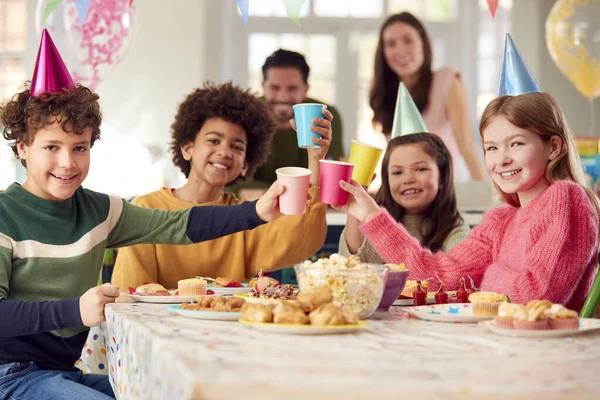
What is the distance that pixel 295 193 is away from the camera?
1382 millimetres

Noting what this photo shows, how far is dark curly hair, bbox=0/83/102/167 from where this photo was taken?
5.17ft

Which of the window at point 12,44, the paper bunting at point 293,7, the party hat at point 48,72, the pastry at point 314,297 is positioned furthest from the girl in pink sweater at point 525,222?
the window at point 12,44

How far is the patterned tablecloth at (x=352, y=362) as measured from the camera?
63 cm

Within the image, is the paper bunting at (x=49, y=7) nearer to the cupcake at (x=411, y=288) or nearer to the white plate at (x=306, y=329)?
the cupcake at (x=411, y=288)

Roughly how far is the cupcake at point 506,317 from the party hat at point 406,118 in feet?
4.58

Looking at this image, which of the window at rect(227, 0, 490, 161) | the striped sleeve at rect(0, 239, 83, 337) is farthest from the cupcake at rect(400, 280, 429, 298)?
the window at rect(227, 0, 490, 161)

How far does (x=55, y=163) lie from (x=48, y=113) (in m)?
0.11

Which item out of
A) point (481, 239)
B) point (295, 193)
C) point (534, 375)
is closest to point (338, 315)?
point (534, 375)

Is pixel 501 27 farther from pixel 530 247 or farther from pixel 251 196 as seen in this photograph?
pixel 530 247

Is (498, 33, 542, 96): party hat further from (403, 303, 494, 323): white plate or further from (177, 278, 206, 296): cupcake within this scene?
(177, 278, 206, 296): cupcake

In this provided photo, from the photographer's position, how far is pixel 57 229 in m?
1.57

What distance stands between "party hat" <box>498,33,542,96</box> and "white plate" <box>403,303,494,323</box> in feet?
2.20

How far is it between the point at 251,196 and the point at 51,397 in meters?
1.66

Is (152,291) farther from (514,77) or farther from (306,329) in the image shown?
(514,77)
